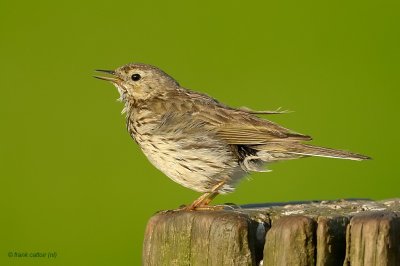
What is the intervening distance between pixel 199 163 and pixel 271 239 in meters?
3.58

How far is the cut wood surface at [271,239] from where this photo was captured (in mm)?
5328

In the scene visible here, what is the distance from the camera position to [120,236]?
1153 cm

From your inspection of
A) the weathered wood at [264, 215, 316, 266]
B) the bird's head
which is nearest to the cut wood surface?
the weathered wood at [264, 215, 316, 266]

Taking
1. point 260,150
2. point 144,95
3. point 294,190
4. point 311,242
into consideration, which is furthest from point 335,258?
point 294,190

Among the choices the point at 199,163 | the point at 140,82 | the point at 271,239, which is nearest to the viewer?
the point at 271,239

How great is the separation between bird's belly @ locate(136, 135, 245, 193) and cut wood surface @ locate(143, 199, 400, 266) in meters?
2.78

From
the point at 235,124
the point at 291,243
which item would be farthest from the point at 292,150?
the point at 291,243

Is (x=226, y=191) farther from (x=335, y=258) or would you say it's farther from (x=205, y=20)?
(x=205, y=20)

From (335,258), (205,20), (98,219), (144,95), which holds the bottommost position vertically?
(335,258)

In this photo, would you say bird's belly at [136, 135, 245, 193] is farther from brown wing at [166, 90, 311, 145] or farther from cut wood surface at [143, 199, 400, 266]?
cut wood surface at [143, 199, 400, 266]

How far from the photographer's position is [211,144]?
9.09 meters

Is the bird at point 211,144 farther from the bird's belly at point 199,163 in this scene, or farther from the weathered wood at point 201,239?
the weathered wood at point 201,239

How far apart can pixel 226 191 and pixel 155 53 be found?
6696 millimetres

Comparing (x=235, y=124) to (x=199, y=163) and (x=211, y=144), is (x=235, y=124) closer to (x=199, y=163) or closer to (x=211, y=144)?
(x=211, y=144)
